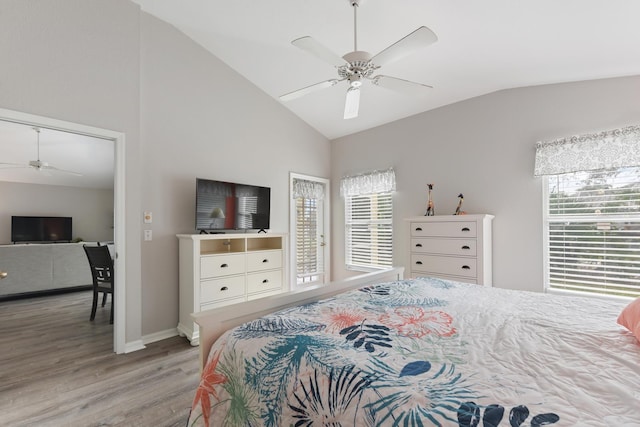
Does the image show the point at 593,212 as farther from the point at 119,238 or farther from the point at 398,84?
the point at 119,238

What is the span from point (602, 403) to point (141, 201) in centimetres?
340

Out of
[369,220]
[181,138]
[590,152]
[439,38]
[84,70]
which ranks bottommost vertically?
[369,220]

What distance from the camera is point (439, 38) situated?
8.15 ft

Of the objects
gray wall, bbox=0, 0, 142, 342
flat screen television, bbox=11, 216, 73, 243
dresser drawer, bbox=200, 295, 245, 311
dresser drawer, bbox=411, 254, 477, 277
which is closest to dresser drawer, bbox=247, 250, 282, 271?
dresser drawer, bbox=200, 295, 245, 311

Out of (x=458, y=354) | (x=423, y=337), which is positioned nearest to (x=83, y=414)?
(x=423, y=337)

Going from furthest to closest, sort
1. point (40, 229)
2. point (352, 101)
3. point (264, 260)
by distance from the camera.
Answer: point (40, 229), point (264, 260), point (352, 101)

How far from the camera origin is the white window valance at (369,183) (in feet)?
13.6

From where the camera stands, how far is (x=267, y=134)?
4078 millimetres

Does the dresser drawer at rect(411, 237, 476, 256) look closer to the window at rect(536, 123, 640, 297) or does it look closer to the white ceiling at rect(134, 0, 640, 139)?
the window at rect(536, 123, 640, 297)

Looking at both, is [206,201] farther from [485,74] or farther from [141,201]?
[485,74]

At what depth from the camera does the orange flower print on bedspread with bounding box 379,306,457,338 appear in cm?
123

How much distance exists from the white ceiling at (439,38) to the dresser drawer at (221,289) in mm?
2507

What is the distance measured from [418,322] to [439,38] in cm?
237

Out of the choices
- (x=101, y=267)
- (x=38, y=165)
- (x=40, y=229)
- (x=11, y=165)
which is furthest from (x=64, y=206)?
(x=101, y=267)
